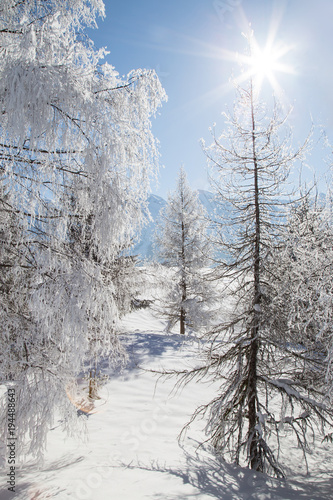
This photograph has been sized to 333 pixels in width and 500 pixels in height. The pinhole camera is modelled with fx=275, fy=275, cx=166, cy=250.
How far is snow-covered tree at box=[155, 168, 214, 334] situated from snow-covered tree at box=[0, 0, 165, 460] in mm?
11389

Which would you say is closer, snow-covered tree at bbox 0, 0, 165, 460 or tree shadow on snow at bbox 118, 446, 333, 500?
snow-covered tree at bbox 0, 0, 165, 460

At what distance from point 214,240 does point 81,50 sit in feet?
12.3

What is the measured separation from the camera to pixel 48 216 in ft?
10.9

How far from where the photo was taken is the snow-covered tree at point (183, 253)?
14.9 metres

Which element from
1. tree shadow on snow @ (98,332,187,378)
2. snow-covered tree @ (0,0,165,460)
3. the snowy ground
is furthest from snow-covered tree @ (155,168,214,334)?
snow-covered tree @ (0,0,165,460)

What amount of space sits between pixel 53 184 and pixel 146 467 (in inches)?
180

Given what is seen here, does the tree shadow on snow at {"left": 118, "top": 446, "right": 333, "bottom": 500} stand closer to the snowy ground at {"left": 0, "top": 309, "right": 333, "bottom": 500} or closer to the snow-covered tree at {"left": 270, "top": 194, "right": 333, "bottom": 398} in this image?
the snowy ground at {"left": 0, "top": 309, "right": 333, "bottom": 500}

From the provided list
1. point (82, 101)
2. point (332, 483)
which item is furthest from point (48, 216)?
point (332, 483)

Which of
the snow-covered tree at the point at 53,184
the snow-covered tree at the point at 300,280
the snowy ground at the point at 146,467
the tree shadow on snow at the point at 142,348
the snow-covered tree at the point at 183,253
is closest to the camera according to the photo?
the snow-covered tree at the point at 53,184

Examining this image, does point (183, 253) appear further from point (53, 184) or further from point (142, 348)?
point (53, 184)

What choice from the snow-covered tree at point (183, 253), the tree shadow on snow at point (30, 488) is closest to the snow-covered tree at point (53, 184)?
the tree shadow on snow at point (30, 488)

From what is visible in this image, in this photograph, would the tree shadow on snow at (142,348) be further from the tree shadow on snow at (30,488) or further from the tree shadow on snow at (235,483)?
the tree shadow on snow at (30,488)

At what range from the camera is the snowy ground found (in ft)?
11.3

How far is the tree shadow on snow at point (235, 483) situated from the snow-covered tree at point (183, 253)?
9695 millimetres
